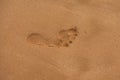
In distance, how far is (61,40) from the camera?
4.39 ft

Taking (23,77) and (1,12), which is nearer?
(23,77)

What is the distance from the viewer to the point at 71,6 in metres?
1.42

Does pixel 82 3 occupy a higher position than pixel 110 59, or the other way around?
pixel 82 3

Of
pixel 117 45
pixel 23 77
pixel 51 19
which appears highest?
pixel 51 19

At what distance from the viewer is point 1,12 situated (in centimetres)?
148

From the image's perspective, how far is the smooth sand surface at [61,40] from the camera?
50.8 inches

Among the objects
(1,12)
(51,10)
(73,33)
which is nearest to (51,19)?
(51,10)

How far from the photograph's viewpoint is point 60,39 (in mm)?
1341

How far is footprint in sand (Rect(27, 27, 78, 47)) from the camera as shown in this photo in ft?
4.39

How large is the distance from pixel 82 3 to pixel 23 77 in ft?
1.71

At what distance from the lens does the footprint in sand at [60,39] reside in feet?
4.39

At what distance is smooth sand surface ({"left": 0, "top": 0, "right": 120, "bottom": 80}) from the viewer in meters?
1.29

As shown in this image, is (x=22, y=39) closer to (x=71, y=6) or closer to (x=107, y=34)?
(x=71, y=6)

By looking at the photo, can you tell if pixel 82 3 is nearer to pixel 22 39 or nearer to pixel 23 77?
pixel 22 39
